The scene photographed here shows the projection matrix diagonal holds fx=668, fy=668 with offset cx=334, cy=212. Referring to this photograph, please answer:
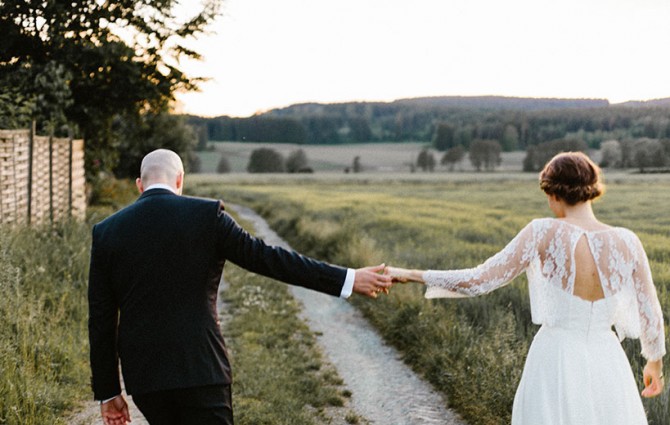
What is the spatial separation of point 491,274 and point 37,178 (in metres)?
11.1

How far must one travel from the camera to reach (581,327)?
3404 millimetres

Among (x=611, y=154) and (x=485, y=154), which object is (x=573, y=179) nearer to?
(x=611, y=154)

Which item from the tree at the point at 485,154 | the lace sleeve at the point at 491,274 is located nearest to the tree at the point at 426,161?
the tree at the point at 485,154

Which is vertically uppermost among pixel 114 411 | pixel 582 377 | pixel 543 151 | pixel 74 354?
pixel 543 151

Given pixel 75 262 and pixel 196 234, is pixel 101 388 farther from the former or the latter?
pixel 75 262

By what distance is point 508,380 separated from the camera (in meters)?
6.06

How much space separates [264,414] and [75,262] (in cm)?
522

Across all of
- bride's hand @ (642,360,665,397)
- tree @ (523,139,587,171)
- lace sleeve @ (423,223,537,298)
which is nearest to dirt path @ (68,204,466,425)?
lace sleeve @ (423,223,537,298)

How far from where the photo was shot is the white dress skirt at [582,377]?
3342mm

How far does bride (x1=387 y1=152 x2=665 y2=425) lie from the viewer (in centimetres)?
336

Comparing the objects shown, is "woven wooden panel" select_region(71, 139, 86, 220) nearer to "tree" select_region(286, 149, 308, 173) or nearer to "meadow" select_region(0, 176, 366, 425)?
"meadow" select_region(0, 176, 366, 425)

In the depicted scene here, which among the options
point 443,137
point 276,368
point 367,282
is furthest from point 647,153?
point 443,137

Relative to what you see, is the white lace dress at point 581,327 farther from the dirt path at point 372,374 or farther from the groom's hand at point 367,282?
the dirt path at point 372,374

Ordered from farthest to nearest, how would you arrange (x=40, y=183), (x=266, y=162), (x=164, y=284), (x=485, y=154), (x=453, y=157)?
1. (x=266, y=162)
2. (x=453, y=157)
3. (x=485, y=154)
4. (x=40, y=183)
5. (x=164, y=284)
